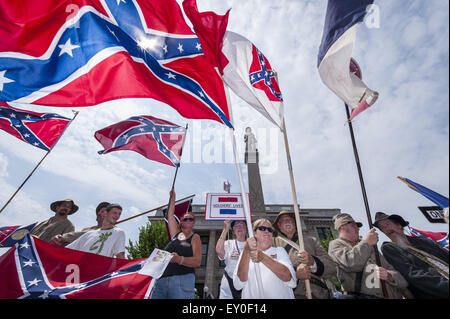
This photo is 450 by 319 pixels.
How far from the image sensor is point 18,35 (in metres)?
3.07

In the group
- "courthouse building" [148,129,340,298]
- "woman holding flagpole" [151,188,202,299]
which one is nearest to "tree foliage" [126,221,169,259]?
"courthouse building" [148,129,340,298]

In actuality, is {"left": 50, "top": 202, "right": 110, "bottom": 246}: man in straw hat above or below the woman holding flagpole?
above

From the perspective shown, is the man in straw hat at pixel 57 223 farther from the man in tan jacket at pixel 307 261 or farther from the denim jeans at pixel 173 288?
the man in tan jacket at pixel 307 261

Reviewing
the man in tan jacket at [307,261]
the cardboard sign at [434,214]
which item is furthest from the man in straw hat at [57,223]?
the cardboard sign at [434,214]

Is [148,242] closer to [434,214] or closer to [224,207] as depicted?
[224,207]

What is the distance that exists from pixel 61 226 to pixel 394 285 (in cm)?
531

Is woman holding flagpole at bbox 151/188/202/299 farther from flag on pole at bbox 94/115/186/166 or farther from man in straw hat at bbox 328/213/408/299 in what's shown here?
flag on pole at bbox 94/115/186/166

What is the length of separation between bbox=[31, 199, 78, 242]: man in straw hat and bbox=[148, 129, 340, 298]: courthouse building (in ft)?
44.8

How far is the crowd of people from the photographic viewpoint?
2312 millimetres

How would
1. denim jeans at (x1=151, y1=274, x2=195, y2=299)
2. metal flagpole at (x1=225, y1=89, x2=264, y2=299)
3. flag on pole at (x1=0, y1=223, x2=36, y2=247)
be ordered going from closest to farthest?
metal flagpole at (x1=225, y1=89, x2=264, y2=299), denim jeans at (x1=151, y1=274, x2=195, y2=299), flag on pole at (x1=0, y1=223, x2=36, y2=247)

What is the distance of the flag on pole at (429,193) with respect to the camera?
8.04ft

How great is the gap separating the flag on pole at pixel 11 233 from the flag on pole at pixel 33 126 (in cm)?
182

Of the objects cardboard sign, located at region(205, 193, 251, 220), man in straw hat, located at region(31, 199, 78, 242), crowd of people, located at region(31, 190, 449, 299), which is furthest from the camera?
cardboard sign, located at region(205, 193, 251, 220)
